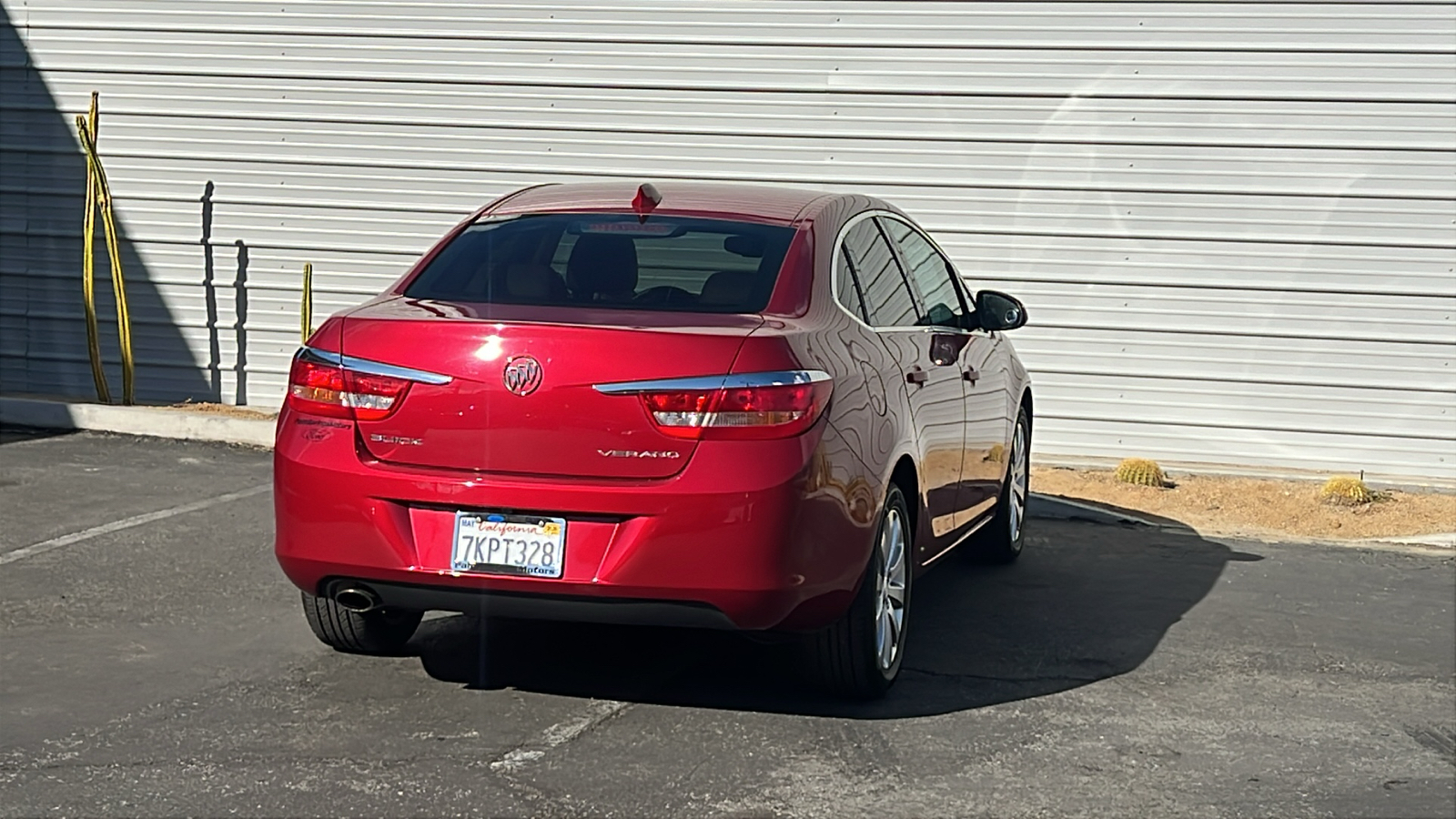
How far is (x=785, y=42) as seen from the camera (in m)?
11.6

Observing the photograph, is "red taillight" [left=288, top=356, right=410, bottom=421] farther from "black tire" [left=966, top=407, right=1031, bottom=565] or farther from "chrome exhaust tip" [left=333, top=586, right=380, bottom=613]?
"black tire" [left=966, top=407, right=1031, bottom=565]

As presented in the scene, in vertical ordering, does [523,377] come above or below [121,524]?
above

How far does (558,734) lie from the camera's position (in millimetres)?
5219

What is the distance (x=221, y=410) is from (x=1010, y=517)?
6299mm

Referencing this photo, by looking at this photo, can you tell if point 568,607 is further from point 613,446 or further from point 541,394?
point 541,394

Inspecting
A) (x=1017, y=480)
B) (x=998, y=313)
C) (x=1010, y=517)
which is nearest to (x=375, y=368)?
(x=998, y=313)

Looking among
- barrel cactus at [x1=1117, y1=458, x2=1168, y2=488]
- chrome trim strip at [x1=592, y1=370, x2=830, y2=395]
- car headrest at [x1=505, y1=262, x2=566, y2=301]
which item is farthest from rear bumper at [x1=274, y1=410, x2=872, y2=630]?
barrel cactus at [x1=1117, y1=458, x2=1168, y2=488]

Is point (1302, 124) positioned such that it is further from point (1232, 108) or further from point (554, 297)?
point (554, 297)

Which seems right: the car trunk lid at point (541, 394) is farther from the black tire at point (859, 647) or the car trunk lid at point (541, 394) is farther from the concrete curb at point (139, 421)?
the concrete curb at point (139, 421)

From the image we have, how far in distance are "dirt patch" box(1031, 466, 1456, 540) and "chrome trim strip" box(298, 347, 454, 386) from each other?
17.8 feet

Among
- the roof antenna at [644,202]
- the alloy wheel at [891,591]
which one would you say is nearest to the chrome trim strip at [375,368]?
the roof antenna at [644,202]

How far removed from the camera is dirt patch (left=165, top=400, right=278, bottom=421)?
12.2m

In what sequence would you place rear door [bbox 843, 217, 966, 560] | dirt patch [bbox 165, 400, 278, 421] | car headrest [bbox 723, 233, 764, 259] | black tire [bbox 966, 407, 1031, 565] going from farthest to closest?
dirt patch [bbox 165, 400, 278, 421], black tire [bbox 966, 407, 1031, 565], rear door [bbox 843, 217, 966, 560], car headrest [bbox 723, 233, 764, 259]

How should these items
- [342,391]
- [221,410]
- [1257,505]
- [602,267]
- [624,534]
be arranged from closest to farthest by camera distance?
[624,534] → [342,391] → [602,267] → [1257,505] → [221,410]
